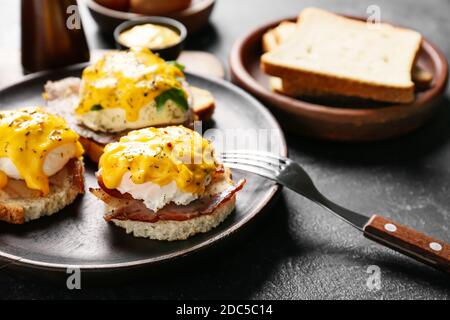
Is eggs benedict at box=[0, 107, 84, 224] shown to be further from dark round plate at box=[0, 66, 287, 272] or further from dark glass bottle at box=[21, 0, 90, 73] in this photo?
dark glass bottle at box=[21, 0, 90, 73]

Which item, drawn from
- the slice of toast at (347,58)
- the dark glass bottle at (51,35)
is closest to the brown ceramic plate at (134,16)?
the dark glass bottle at (51,35)

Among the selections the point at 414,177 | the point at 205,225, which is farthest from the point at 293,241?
the point at 414,177

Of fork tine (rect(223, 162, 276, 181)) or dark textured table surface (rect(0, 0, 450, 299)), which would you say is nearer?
dark textured table surface (rect(0, 0, 450, 299))

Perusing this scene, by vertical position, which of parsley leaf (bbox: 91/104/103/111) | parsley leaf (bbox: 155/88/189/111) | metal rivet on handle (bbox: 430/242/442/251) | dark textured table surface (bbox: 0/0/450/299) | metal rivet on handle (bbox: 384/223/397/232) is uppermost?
parsley leaf (bbox: 155/88/189/111)

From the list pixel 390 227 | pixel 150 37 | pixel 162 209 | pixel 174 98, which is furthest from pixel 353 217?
pixel 150 37

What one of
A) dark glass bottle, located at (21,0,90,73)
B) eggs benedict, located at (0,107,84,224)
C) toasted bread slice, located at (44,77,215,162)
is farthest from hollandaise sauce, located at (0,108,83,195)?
dark glass bottle, located at (21,0,90,73)

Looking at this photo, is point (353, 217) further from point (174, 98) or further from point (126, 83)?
point (126, 83)
